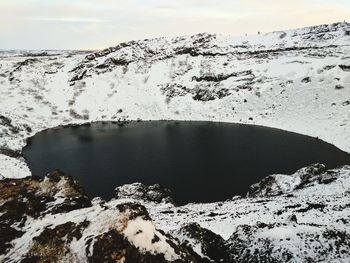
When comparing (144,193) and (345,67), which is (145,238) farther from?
(345,67)

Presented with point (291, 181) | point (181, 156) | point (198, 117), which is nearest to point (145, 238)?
point (291, 181)

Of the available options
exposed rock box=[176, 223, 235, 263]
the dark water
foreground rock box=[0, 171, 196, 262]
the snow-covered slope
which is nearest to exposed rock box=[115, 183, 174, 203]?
the dark water

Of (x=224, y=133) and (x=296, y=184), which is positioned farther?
(x=224, y=133)

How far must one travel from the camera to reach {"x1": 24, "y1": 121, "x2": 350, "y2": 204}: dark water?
56009 millimetres

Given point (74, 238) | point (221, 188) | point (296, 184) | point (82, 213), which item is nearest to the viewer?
point (74, 238)

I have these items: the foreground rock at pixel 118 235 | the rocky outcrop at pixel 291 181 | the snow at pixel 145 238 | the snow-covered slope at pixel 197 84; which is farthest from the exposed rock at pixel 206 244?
the snow-covered slope at pixel 197 84

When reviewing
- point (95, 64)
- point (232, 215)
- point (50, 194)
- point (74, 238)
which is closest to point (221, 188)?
point (232, 215)

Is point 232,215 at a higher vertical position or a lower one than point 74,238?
lower

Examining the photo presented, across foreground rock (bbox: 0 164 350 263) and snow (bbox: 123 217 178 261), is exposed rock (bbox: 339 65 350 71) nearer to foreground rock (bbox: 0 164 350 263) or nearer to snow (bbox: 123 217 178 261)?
foreground rock (bbox: 0 164 350 263)

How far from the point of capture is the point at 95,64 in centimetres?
12469

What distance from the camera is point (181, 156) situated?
68.7 meters

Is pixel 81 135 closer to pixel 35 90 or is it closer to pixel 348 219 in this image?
pixel 35 90

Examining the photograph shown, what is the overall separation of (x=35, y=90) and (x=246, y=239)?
10144 centimetres

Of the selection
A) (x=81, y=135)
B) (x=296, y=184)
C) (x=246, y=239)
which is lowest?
(x=81, y=135)
